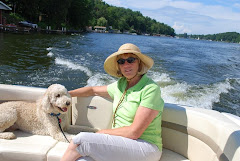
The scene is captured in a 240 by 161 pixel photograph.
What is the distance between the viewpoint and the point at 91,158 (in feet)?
7.23

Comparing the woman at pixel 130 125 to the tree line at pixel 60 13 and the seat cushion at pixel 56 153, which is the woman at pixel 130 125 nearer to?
the seat cushion at pixel 56 153

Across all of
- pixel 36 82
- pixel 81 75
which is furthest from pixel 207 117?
pixel 81 75

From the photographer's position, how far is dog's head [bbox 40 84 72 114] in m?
2.81

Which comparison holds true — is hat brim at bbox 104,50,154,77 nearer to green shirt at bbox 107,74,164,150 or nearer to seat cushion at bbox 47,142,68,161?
green shirt at bbox 107,74,164,150

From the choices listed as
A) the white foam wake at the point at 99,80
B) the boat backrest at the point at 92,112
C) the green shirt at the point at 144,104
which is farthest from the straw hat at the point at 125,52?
the white foam wake at the point at 99,80

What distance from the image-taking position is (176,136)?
9.19 ft

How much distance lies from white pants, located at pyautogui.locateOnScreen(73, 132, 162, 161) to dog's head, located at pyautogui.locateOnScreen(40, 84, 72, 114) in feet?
2.46

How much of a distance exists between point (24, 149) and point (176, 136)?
1739 millimetres

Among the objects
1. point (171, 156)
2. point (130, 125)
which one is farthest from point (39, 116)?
point (171, 156)

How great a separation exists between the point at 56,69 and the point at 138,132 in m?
10.1

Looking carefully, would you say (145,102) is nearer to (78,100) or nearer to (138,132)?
(138,132)

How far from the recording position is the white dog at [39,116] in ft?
9.43

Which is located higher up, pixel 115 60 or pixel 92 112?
pixel 115 60

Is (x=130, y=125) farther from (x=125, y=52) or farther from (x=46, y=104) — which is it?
(x=46, y=104)
